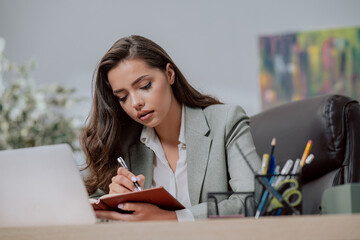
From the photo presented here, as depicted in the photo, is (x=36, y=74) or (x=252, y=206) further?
(x=36, y=74)

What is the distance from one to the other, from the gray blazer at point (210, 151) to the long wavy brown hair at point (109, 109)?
7cm

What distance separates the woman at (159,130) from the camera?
163 centimetres

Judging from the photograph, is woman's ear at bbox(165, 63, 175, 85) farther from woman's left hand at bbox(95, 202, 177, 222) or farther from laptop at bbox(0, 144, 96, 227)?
laptop at bbox(0, 144, 96, 227)

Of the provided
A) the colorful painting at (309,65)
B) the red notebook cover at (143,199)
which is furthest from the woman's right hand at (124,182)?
the colorful painting at (309,65)

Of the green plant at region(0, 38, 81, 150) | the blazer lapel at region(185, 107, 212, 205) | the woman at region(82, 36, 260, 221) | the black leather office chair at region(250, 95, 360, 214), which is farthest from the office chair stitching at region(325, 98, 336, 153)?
the green plant at region(0, 38, 81, 150)

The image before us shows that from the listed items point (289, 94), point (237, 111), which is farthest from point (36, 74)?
point (237, 111)

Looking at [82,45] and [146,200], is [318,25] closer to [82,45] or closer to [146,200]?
[82,45]

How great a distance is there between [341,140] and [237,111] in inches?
14.4

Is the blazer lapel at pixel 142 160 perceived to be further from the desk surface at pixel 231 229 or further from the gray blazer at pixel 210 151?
the desk surface at pixel 231 229

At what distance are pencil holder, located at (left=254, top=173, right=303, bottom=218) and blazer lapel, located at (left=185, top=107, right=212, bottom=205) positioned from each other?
0.76m

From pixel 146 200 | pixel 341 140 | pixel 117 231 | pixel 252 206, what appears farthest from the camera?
pixel 341 140

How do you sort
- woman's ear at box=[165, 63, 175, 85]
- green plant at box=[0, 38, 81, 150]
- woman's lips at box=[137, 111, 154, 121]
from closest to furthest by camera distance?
1. woman's lips at box=[137, 111, 154, 121]
2. woman's ear at box=[165, 63, 175, 85]
3. green plant at box=[0, 38, 81, 150]

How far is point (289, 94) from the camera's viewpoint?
3.42 metres

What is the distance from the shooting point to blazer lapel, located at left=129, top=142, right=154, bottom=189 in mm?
1743
